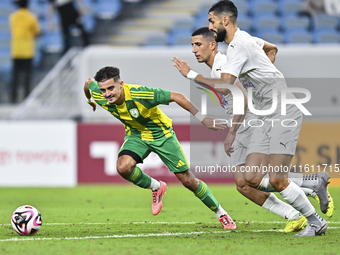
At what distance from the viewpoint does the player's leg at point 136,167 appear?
605 cm

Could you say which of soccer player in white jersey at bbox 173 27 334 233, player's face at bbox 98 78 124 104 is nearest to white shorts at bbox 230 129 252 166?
soccer player in white jersey at bbox 173 27 334 233

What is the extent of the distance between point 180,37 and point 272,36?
2.26 meters

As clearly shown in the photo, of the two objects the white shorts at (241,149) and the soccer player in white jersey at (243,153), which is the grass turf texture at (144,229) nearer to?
the soccer player in white jersey at (243,153)

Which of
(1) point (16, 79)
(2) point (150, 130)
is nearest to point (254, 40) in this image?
(2) point (150, 130)

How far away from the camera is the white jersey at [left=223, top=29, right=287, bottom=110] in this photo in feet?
17.0

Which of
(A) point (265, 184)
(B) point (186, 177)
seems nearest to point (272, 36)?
(B) point (186, 177)

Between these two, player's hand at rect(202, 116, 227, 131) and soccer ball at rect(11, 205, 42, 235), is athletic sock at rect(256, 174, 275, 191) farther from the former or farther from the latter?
soccer ball at rect(11, 205, 42, 235)

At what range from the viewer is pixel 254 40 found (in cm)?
557

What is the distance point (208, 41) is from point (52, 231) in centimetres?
261

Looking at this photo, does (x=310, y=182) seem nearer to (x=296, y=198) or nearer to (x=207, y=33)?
(x=296, y=198)

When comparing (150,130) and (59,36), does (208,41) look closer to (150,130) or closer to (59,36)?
(150,130)

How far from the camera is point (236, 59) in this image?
516cm

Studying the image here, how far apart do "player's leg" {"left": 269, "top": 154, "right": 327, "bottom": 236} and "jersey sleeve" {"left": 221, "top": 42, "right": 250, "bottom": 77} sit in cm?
88

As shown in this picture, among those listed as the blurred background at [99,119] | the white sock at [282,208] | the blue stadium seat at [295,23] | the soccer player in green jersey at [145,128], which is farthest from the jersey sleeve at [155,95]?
the blue stadium seat at [295,23]
